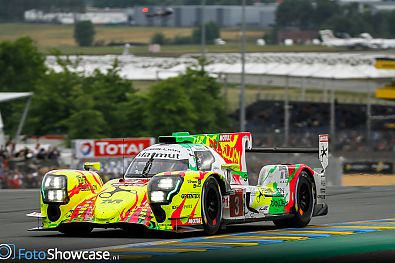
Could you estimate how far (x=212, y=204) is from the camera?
13.6 metres

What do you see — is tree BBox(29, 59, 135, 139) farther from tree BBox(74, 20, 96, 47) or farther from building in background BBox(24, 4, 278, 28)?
building in background BBox(24, 4, 278, 28)

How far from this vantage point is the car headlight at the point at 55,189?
44.7 feet

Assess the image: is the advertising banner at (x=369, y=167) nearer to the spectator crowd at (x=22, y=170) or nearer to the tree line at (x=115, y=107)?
the tree line at (x=115, y=107)

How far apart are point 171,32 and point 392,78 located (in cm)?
1851

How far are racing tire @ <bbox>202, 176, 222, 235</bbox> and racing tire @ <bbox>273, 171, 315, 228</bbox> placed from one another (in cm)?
203

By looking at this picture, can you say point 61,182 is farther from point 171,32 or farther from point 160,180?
point 171,32

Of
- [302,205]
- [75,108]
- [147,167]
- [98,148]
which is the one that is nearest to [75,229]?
[147,167]

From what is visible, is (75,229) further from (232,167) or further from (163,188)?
(232,167)

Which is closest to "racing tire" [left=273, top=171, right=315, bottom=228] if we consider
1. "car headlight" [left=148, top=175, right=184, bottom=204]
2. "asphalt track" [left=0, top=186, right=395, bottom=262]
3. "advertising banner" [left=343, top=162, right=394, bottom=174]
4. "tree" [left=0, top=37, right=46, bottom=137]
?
"asphalt track" [left=0, top=186, right=395, bottom=262]

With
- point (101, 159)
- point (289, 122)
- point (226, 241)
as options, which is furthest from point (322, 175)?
point (289, 122)

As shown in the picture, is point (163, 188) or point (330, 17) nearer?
point (163, 188)

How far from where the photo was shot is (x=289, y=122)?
2835 inches

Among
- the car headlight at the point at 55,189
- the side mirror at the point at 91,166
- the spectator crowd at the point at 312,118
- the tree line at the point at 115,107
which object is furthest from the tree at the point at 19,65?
the car headlight at the point at 55,189

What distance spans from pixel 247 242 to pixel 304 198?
3.17 meters
